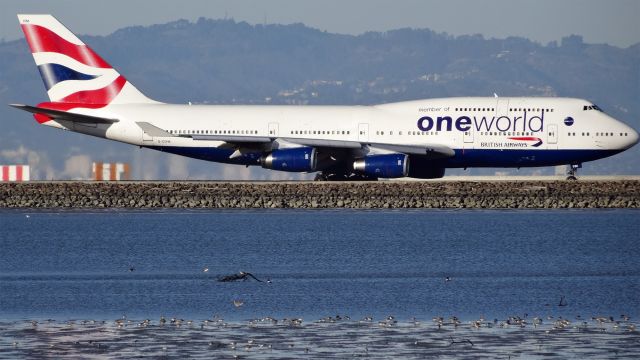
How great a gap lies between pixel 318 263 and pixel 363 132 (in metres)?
23.1

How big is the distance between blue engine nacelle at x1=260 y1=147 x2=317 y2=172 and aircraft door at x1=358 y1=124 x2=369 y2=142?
2.43 metres

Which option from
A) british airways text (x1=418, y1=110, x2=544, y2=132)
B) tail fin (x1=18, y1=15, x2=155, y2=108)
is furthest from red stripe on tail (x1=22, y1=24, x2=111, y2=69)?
british airways text (x1=418, y1=110, x2=544, y2=132)

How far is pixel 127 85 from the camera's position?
2852 inches

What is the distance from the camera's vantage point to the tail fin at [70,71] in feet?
236

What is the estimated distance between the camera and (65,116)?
68.2m

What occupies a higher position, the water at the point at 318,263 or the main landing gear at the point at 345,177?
the main landing gear at the point at 345,177

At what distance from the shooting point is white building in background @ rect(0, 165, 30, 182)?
87.9 metres

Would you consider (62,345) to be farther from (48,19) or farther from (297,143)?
(48,19)

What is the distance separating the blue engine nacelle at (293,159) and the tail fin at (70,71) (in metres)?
9.41

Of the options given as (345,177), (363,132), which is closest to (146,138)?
(345,177)

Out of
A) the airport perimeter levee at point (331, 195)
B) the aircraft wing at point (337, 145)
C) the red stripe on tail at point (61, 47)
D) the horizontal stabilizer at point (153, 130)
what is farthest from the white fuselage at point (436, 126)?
the red stripe on tail at point (61, 47)

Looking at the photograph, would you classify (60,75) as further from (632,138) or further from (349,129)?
(632,138)

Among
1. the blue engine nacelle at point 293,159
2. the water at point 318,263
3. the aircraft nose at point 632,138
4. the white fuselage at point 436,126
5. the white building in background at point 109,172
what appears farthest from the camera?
the white building in background at point 109,172

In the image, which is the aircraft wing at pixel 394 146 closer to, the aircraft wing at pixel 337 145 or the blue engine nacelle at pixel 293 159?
the aircraft wing at pixel 337 145
